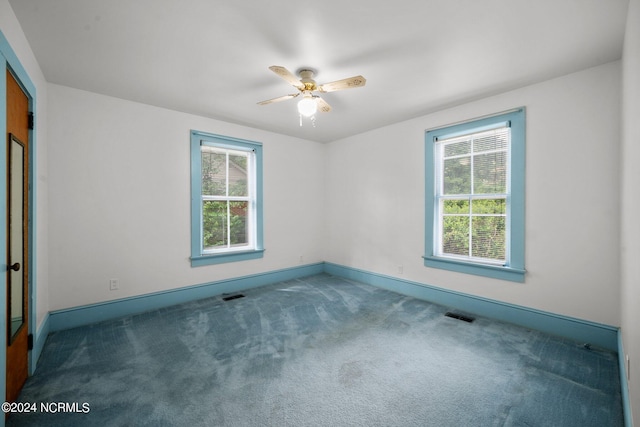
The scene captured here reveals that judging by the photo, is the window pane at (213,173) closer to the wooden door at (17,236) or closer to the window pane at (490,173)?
the wooden door at (17,236)

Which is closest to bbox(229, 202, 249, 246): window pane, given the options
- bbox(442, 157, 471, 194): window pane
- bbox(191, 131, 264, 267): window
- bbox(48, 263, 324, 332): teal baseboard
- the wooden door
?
bbox(191, 131, 264, 267): window

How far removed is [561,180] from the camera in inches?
110

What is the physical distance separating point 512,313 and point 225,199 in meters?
4.09

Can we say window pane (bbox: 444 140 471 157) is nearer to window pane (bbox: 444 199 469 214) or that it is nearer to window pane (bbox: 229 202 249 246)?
window pane (bbox: 444 199 469 214)

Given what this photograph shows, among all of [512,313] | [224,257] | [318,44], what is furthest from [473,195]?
[224,257]

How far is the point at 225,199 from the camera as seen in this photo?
4316 mm

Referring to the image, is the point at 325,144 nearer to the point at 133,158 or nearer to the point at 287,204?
the point at 287,204

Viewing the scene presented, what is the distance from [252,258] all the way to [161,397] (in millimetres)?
Answer: 2671

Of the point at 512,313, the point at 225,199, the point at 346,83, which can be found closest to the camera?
the point at 346,83

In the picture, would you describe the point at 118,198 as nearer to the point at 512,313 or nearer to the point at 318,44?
the point at 318,44

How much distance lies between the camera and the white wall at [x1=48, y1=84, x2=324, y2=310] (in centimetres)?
298

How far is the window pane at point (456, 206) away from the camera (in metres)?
3.59

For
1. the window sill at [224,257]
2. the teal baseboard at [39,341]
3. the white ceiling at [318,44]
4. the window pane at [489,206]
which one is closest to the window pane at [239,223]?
the window sill at [224,257]

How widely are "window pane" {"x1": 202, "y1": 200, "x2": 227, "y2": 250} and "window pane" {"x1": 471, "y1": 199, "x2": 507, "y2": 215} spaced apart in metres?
3.59
